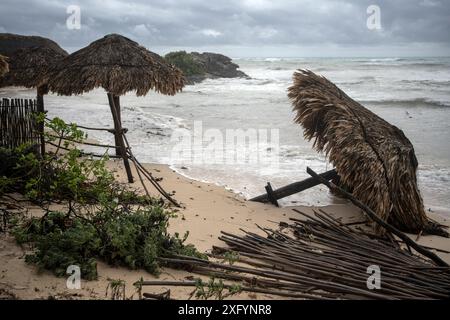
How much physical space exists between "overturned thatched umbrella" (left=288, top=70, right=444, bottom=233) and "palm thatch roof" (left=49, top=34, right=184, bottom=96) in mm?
2714

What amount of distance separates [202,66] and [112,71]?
29195 mm

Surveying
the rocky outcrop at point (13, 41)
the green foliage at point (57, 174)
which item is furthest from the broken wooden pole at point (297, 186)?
the rocky outcrop at point (13, 41)

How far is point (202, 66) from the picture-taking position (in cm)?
3475

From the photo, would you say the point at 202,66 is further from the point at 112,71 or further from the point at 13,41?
the point at 112,71

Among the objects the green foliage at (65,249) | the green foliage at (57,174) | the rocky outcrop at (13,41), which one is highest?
the rocky outcrop at (13,41)

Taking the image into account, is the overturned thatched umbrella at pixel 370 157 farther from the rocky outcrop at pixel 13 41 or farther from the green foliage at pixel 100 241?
the rocky outcrop at pixel 13 41

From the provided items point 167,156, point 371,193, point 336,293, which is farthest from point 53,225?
point 167,156

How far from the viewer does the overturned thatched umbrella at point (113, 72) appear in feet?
21.1

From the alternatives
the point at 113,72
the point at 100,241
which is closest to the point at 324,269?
the point at 100,241

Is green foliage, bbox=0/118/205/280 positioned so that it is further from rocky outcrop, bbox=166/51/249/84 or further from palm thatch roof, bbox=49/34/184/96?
rocky outcrop, bbox=166/51/249/84

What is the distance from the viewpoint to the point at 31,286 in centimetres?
305

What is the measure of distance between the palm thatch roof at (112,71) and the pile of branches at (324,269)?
11.9 feet

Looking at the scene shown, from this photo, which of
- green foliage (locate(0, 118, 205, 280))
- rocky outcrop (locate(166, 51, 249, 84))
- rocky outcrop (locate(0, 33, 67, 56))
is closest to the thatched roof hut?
green foliage (locate(0, 118, 205, 280))

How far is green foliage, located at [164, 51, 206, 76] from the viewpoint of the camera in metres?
31.3
